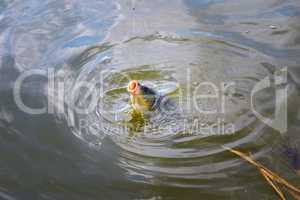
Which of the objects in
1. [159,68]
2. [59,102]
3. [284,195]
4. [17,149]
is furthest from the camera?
[159,68]

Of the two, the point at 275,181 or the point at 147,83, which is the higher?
the point at 147,83

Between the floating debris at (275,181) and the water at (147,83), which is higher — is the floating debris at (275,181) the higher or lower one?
the lower one

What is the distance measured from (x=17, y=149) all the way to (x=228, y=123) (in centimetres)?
123

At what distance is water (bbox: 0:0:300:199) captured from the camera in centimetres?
238

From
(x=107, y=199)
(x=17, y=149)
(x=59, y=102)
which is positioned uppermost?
(x=59, y=102)

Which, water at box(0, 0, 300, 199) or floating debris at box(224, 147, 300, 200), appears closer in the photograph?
floating debris at box(224, 147, 300, 200)

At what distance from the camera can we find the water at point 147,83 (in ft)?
7.79

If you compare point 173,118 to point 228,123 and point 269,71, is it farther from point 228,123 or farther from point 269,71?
point 269,71

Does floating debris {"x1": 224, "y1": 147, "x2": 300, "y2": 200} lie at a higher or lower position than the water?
lower

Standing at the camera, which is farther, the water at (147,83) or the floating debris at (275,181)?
the water at (147,83)

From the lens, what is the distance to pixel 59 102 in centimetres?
286

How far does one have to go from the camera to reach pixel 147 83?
9.82 feet

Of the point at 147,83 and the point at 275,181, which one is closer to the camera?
the point at 275,181

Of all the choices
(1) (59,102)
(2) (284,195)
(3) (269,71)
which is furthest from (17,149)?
(3) (269,71)
